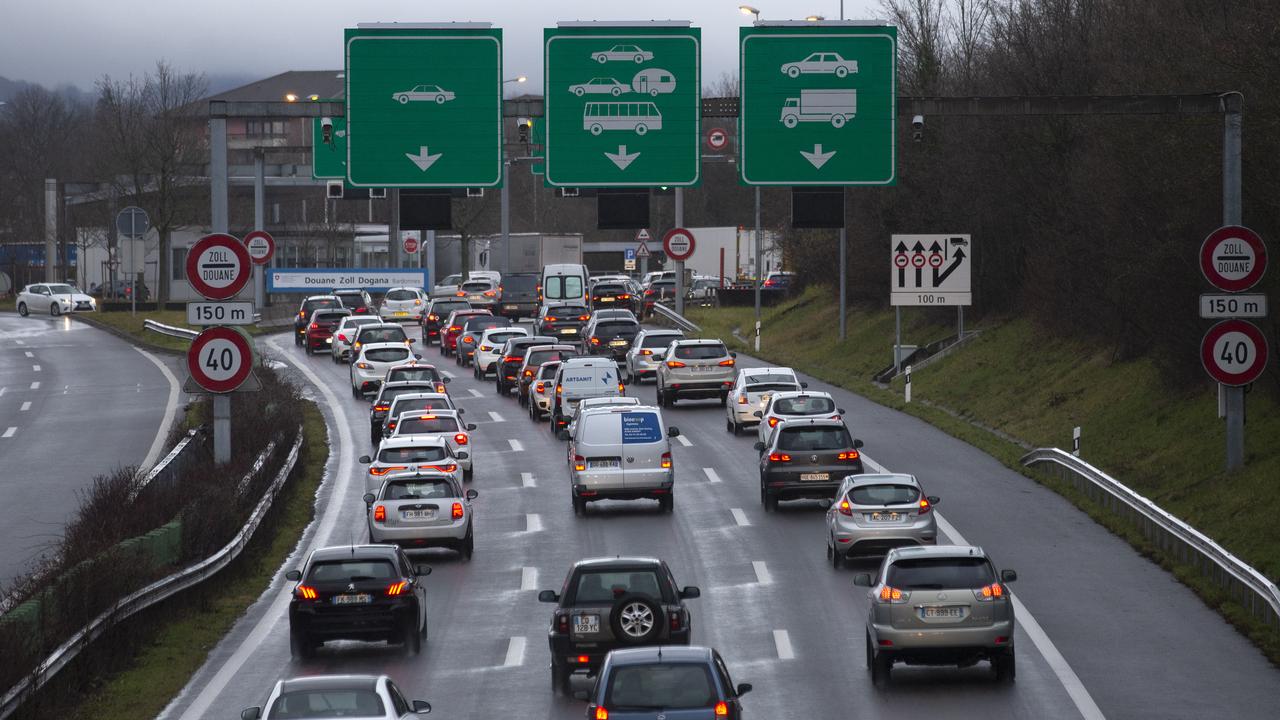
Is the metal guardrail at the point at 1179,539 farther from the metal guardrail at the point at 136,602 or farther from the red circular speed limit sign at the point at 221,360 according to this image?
the metal guardrail at the point at 136,602

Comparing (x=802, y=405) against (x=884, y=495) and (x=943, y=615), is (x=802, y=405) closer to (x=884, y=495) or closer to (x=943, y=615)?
(x=884, y=495)

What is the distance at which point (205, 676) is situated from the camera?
1964cm

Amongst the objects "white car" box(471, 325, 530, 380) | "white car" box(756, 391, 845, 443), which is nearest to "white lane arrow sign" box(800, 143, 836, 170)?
"white car" box(756, 391, 845, 443)

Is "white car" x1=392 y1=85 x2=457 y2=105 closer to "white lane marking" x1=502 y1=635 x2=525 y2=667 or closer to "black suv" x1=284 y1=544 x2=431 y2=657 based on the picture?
"black suv" x1=284 y1=544 x2=431 y2=657

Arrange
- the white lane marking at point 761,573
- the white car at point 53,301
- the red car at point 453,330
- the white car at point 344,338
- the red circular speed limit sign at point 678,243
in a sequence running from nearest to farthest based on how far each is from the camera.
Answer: the white lane marking at point 761,573 < the red circular speed limit sign at point 678,243 < the white car at point 344,338 < the red car at point 453,330 < the white car at point 53,301

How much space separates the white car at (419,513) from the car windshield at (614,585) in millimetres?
8863

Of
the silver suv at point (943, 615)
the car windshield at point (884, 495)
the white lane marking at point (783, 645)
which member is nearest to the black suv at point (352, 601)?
the white lane marking at point (783, 645)

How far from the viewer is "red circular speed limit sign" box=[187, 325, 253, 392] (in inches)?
803

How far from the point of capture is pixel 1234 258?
23250 mm

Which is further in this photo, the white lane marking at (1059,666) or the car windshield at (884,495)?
the car windshield at (884,495)

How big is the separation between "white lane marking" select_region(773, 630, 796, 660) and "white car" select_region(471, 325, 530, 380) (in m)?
35.1

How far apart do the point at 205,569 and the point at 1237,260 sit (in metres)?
14.3

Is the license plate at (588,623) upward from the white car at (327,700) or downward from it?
downward

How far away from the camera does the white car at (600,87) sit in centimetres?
2656
